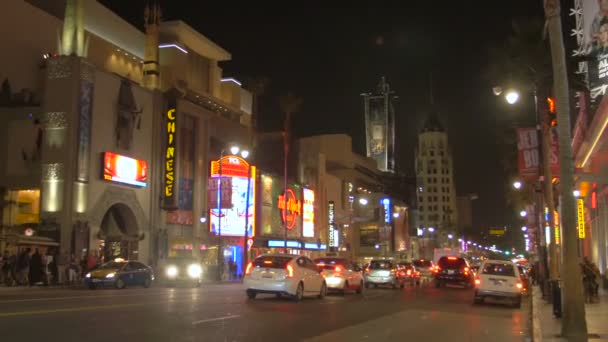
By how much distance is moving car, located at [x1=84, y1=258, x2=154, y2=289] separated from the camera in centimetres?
2877

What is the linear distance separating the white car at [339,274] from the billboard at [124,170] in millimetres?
16481

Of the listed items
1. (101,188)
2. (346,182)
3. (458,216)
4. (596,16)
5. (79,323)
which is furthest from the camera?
(458,216)

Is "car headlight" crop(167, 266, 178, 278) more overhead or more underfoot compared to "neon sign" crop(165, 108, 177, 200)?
more underfoot

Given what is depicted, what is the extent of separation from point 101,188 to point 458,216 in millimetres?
170424

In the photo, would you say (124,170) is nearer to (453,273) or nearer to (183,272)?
(183,272)

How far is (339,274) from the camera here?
90.7 ft

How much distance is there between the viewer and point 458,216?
197875 mm

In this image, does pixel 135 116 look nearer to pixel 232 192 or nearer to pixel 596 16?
pixel 232 192

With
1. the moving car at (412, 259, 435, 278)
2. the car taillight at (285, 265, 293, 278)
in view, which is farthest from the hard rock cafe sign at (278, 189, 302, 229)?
the car taillight at (285, 265, 293, 278)

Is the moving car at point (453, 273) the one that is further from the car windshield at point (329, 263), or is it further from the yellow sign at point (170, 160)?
the yellow sign at point (170, 160)

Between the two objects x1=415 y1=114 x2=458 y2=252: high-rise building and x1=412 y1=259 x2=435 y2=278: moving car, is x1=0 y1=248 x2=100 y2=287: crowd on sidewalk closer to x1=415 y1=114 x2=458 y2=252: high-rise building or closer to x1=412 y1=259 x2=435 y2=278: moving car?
x1=412 y1=259 x2=435 y2=278: moving car

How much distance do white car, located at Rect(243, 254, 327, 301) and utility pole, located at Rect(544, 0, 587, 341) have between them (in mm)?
10523

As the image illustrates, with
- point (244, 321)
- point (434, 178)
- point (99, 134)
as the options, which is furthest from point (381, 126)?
point (244, 321)

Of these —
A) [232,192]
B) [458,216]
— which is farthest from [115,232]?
[458,216]
